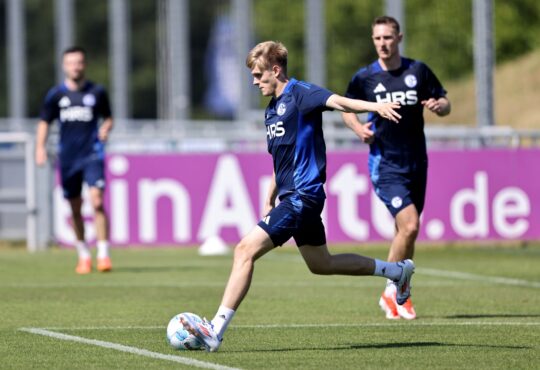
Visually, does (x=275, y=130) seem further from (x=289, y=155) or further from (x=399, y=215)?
(x=399, y=215)

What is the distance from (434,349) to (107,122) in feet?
26.0

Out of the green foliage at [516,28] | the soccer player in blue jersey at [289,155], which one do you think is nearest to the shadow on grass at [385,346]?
the soccer player in blue jersey at [289,155]

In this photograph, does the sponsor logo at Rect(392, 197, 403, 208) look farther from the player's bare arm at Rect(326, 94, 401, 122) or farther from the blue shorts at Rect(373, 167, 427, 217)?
the player's bare arm at Rect(326, 94, 401, 122)

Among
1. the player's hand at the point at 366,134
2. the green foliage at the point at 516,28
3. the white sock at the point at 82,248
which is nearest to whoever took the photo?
the player's hand at the point at 366,134

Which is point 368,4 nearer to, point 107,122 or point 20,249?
point 20,249

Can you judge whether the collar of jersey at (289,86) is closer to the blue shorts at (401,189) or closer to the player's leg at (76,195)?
the blue shorts at (401,189)

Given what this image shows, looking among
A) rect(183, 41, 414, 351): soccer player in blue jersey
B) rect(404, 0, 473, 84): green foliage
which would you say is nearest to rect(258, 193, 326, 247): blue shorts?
rect(183, 41, 414, 351): soccer player in blue jersey

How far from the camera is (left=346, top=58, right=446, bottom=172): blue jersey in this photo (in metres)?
13.0

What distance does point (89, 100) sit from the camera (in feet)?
57.3

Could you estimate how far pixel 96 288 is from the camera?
15.4m

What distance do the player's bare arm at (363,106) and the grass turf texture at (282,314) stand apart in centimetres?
153

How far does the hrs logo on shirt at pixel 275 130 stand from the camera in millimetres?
10234

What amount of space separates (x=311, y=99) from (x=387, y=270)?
5.02ft

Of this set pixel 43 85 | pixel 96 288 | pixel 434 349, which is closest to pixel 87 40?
pixel 43 85
